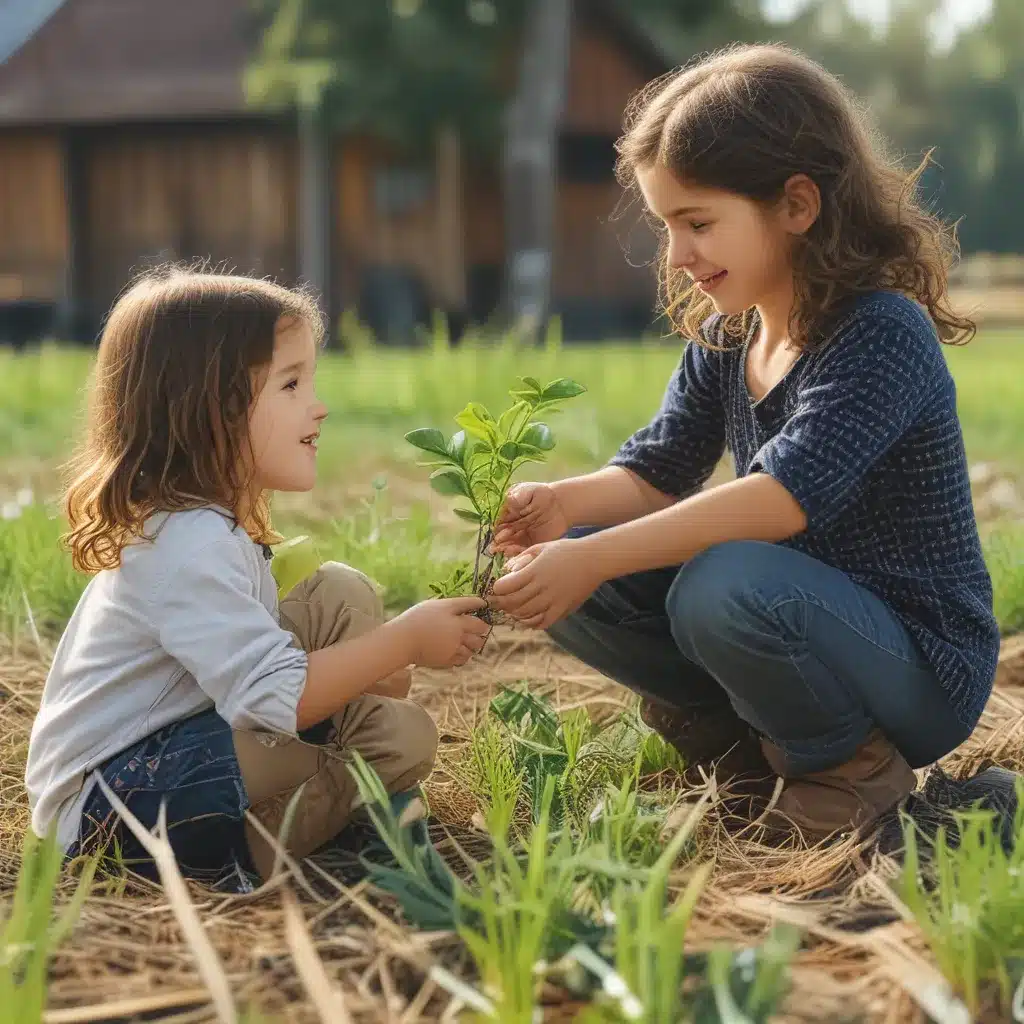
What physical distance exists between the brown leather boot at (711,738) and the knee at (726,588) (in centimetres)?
36

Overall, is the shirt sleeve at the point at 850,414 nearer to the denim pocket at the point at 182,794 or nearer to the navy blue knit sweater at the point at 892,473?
the navy blue knit sweater at the point at 892,473

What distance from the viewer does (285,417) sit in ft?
6.41

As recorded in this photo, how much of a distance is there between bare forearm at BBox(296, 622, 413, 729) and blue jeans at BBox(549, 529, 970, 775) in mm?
423

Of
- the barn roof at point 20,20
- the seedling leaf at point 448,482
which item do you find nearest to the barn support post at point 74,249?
the barn roof at point 20,20

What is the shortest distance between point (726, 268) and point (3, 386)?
17.3 feet

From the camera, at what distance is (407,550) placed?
3318 mm

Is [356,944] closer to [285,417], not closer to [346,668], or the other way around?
[346,668]

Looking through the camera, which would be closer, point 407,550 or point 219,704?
point 219,704

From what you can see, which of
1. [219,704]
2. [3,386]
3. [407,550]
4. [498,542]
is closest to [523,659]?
[407,550]

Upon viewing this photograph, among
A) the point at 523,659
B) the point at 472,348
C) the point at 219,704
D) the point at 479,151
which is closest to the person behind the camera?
the point at 219,704

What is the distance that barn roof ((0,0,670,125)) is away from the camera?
13625 millimetres

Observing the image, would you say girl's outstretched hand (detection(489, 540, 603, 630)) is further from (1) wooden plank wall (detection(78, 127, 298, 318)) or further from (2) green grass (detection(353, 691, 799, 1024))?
(1) wooden plank wall (detection(78, 127, 298, 318))

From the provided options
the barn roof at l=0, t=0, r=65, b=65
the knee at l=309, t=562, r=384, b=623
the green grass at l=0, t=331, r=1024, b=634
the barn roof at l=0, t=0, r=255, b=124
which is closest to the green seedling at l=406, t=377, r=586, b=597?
the knee at l=309, t=562, r=384, b=623

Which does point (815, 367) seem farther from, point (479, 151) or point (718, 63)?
point (479, 151)
